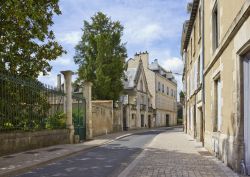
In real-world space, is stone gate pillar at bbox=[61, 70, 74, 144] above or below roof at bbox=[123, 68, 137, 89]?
below

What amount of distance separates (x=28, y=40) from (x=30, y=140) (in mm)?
3999

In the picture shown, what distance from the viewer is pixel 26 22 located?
14805 millimetres

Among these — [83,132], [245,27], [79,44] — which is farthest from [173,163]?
[79,44]

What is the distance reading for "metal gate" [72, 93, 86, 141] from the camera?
2321 cm

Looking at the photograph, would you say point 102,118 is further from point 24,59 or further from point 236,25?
point 236,25

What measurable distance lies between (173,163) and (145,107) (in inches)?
1894

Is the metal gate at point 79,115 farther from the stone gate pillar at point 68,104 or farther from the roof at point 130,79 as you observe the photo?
the roof at point 130,79

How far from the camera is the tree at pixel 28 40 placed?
1438 cm

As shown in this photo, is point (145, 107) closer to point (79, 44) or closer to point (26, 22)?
point (79, 44)

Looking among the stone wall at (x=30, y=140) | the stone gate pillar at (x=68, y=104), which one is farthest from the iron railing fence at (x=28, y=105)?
the stone gate pillar at (x=68, y=104)

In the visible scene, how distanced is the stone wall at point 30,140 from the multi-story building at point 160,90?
1585 inches

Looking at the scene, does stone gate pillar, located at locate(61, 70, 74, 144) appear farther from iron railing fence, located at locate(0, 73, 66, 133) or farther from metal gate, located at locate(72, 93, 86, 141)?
metal gate, located at locate(72, 93, 86, 141)

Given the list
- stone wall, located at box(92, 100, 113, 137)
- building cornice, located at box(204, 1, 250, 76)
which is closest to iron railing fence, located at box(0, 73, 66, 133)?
building cornice, located at box(204, 1, 250, 76)

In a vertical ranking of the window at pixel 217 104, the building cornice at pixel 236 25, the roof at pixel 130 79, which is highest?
the roof at pixel 130 79
